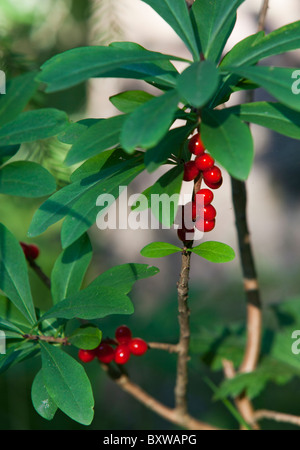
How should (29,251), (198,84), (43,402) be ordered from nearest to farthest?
(198,84)
(43,402)
(29,251)

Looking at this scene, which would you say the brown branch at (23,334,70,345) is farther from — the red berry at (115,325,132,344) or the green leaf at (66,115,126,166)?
the green leaf at (66,115,126,166)

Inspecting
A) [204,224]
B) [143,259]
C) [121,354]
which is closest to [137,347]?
Result: [121,354]

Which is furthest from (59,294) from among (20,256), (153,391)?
(153,391)

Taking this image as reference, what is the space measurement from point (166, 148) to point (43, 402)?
0.39 metres

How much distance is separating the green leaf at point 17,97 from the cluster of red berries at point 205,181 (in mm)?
212

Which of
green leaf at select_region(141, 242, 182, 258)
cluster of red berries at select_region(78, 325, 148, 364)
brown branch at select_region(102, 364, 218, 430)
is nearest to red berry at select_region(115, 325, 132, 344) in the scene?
cluster of red berries at select_region(78, 325, 148, 364)

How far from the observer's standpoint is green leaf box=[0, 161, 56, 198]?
569mm

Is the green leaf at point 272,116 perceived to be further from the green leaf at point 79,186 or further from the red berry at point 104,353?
the red berry at point 104,353

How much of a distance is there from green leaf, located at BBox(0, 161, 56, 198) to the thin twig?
20 centimetres

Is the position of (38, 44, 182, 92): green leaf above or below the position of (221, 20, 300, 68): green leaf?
below

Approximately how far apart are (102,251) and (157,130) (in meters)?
1.79

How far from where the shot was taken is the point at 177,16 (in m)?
0.58

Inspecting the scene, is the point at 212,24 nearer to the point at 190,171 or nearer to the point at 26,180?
the point at 190,171
